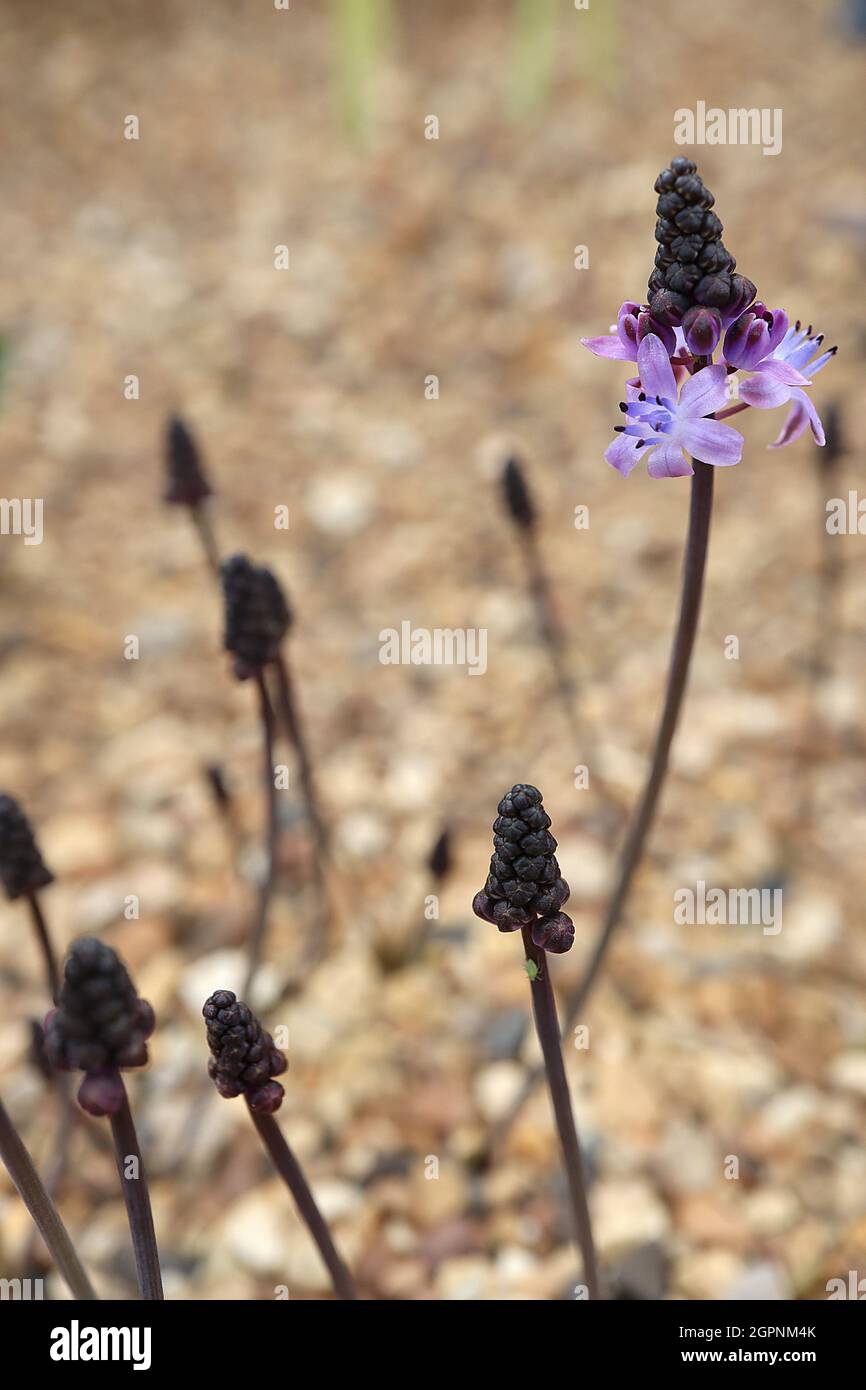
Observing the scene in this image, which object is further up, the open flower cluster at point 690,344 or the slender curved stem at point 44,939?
the open flower cluster at point 690,344

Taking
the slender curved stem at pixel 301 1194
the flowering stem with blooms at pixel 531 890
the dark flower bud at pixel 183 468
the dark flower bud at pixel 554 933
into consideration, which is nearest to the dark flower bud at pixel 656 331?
the flowering stem with blooms at pixel 531 890

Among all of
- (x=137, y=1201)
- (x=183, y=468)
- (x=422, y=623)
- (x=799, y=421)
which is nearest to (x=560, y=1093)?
(x=137, y=1201)

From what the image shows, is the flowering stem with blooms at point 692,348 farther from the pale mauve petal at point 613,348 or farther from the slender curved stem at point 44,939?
the slender curved stem at point 44,939

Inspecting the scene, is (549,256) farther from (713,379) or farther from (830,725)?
(713,379)

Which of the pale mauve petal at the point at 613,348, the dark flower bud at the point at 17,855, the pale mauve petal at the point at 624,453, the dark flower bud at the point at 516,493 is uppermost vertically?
the dark flower bud at the point at 516,493

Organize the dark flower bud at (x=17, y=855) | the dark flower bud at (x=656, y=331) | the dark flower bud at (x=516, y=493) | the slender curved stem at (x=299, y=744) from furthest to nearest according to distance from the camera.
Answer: the dark flower bud at (x=516, y=493) < the slender curved stem at (x=299, y=744) < the dark flower bud at (x=17, y=855) < the dark flower bud at (x=656, y=331)

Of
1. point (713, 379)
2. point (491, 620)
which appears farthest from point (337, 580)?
point (713, 379)

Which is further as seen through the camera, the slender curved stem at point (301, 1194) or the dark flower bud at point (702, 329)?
the slender curved stem at point (301, 1194)
